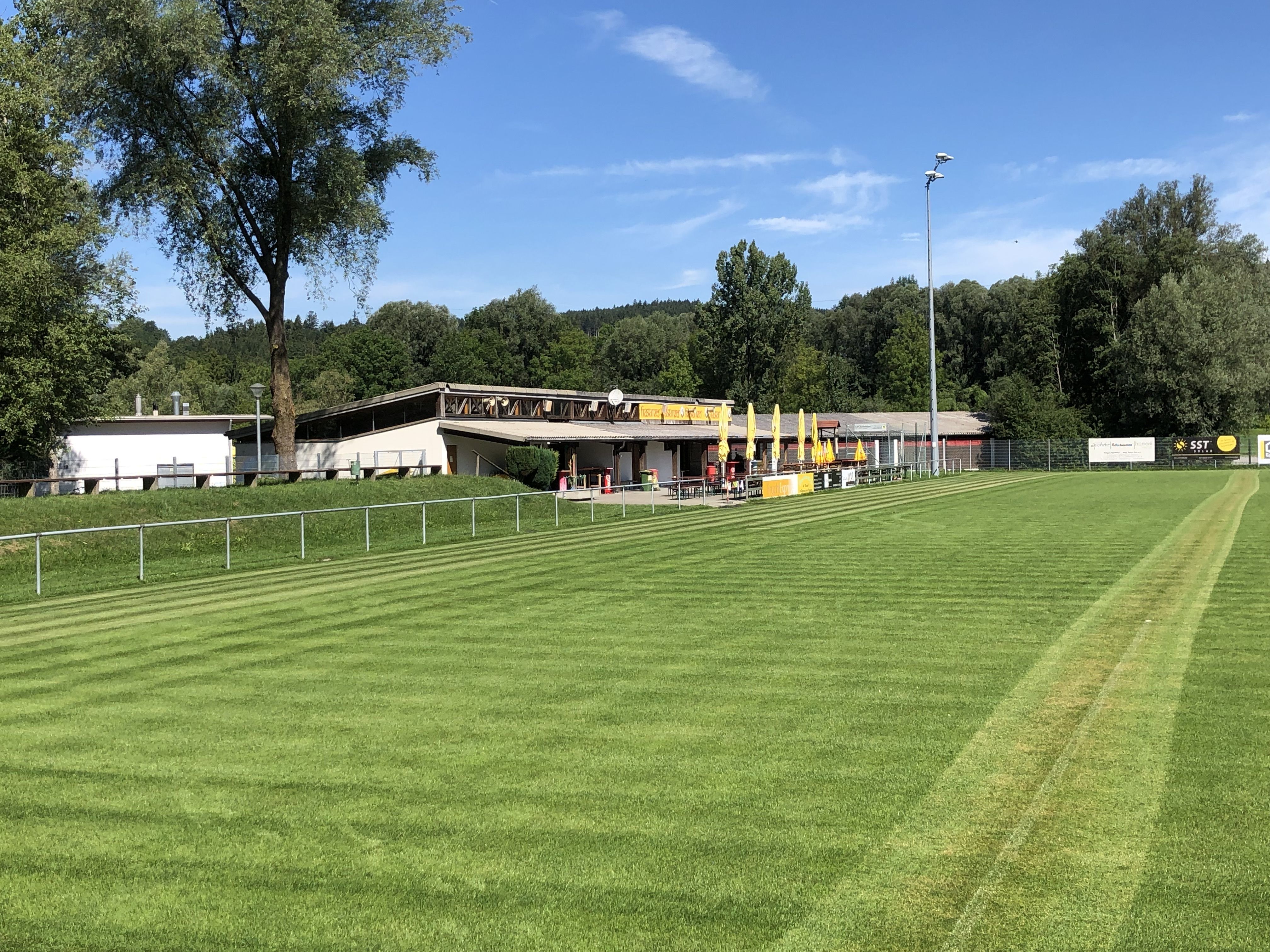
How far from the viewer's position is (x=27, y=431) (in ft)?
92.1

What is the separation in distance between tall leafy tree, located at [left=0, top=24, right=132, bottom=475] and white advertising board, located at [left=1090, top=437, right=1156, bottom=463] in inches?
2194

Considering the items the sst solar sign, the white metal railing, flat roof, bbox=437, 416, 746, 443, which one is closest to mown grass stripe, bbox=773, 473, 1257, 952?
the white metal railing

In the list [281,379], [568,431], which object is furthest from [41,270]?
[568,431]

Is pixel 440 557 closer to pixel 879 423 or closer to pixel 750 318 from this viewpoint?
pixel 879 423

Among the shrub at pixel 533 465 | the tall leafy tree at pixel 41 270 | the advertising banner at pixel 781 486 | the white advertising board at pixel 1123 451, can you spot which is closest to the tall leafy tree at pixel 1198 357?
the white advertising board at pixel 1123 451

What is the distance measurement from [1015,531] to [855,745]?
17.0m

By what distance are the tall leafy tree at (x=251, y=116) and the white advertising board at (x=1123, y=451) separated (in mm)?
47284

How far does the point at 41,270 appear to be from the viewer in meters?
26.9

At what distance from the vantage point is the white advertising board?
62.0m

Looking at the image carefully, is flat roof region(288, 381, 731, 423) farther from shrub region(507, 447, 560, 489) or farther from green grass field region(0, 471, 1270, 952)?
green grass field region(0, 471, 1270, 952)

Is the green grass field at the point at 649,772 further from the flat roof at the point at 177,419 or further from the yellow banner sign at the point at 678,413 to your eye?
the yellow banner sign at the point at 678,413

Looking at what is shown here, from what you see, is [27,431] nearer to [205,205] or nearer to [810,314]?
[205,205]

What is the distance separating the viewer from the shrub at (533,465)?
35750mm

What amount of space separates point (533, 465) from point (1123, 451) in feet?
143
